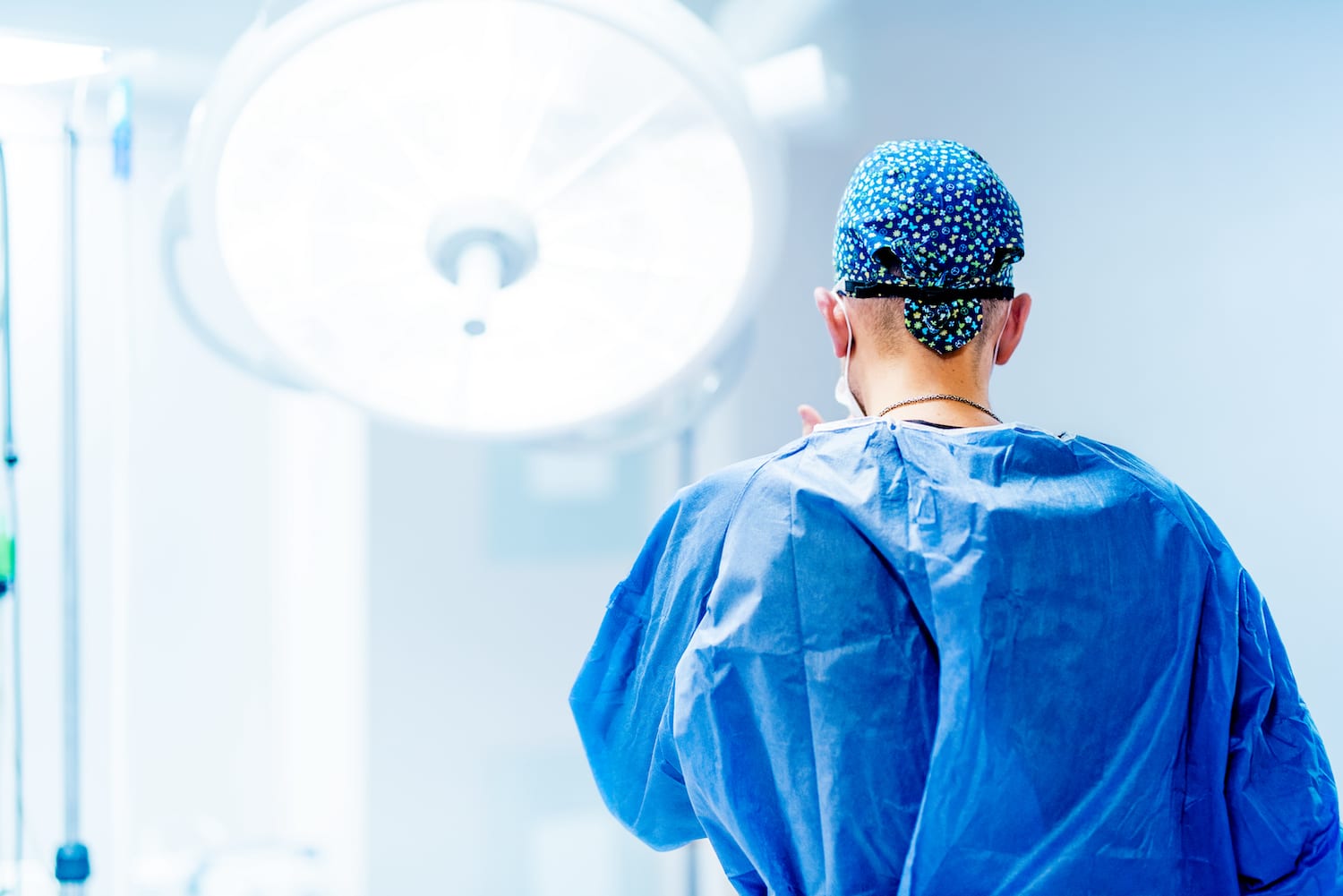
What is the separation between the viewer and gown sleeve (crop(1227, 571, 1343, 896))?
3.11ft

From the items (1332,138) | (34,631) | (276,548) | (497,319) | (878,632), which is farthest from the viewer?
(1332,138)

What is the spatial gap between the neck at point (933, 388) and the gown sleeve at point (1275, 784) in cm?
27

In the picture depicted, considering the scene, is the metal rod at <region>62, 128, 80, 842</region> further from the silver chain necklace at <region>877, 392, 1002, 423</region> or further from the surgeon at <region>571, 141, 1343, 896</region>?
the silver chain necklace at <region>877, 392, 1002, 423</region>

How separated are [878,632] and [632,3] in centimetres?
58

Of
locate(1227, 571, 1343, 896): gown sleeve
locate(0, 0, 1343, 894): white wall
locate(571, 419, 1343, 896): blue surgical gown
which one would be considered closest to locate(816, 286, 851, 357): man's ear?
locate(571, 419, 1343, 896): blue surgical gown

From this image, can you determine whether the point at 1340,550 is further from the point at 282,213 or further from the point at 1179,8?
the point at 282,213

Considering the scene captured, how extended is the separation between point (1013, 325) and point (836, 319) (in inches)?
6.6

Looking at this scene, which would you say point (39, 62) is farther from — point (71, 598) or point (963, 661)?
point (963, 661)

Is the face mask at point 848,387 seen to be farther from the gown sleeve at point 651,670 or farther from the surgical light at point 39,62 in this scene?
the surgical light at point 39,62

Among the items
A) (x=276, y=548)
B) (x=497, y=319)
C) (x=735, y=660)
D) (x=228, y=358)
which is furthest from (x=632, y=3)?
(x=276, y=548)

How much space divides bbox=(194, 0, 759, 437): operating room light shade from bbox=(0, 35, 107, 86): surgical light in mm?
490

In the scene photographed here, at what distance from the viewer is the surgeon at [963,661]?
0.90 m

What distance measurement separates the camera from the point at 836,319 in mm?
1050

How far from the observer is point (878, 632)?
0.92 m
